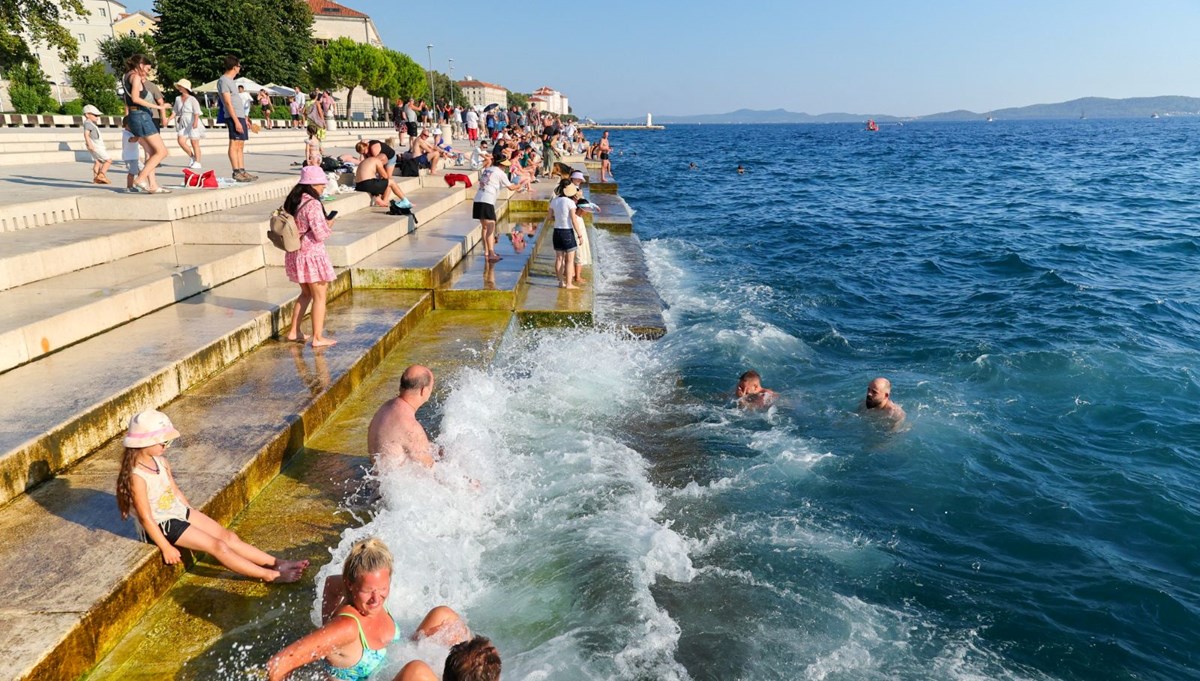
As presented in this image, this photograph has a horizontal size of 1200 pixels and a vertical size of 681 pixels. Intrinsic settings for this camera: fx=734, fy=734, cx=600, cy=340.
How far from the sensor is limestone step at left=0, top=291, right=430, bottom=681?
3.22m

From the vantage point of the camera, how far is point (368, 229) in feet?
36.4

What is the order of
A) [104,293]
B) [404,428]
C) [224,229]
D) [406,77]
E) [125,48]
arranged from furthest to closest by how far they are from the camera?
[406,77] < [125,48] < [224,229] < [104,293] < [404,428]

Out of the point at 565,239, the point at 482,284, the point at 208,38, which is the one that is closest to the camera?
the point at 482,284

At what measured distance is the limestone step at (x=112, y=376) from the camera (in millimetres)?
4379

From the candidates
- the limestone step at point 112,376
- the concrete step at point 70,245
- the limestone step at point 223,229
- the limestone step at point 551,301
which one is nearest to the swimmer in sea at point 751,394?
the limestone step at point 551,301

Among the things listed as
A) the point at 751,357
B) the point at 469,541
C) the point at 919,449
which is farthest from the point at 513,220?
the point at 469,541

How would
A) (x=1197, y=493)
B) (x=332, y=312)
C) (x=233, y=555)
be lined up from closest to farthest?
(x=233, y=555), (x=1197, y=493), (x=332, y=312)

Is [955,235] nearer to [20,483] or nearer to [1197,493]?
[1197,493]

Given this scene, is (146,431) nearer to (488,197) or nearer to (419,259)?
(419,259)

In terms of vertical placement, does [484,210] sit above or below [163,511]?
above

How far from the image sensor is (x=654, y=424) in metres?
7.71

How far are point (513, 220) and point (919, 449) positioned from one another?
12.1m

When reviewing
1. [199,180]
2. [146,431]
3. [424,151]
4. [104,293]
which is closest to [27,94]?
[424,151]

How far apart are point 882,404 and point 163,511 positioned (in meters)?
7.14
